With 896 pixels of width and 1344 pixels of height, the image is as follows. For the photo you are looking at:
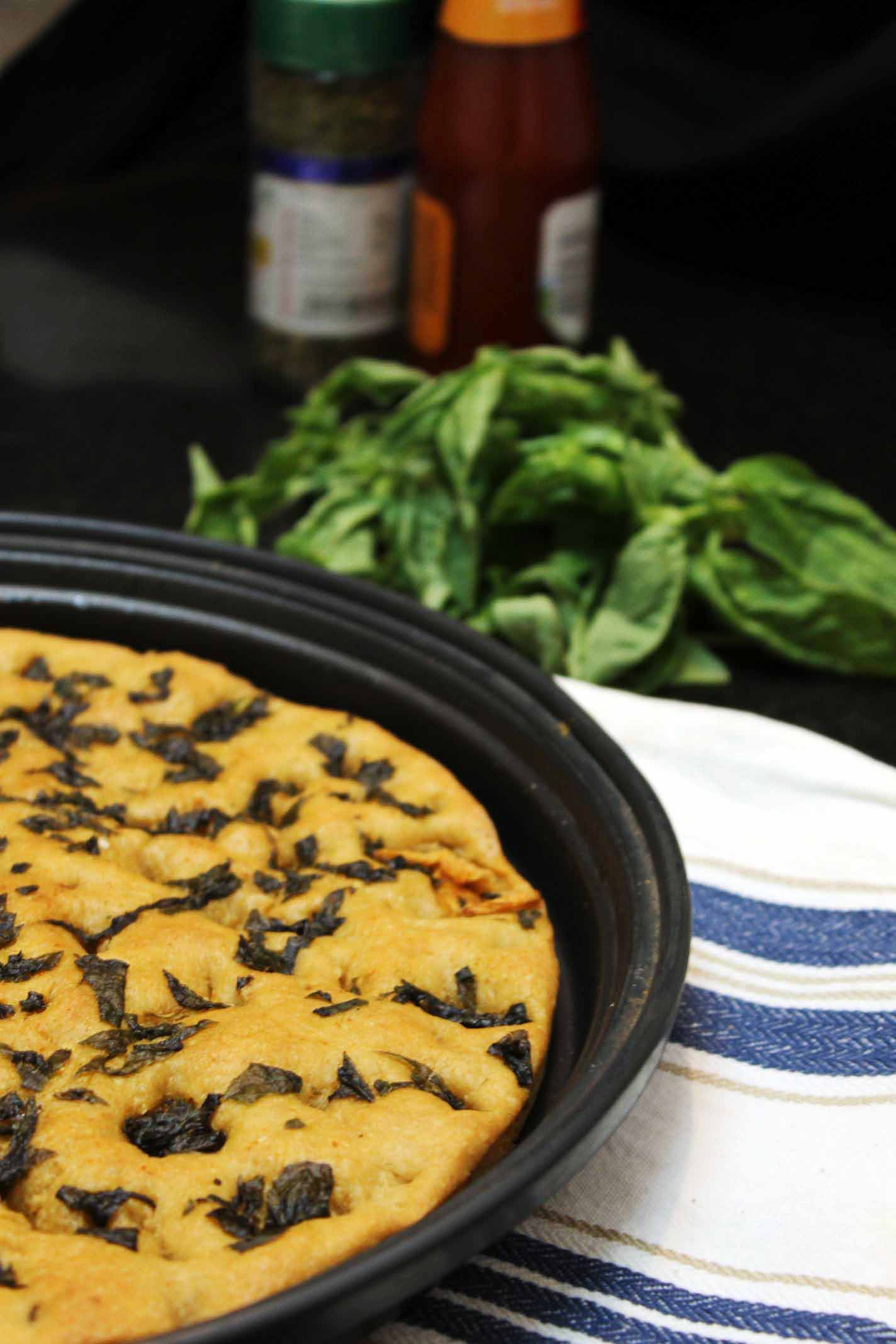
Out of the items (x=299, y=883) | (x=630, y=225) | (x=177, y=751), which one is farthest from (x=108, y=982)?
(x=630, y=225)

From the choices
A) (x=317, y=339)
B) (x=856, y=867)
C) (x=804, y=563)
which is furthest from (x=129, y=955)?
(x=317, y=339)

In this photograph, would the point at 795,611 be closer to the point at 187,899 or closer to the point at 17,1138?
the point at 187,899

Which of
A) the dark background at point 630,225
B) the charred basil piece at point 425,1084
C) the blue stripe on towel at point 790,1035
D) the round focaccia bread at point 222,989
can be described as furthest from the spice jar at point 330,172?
the charred basil piece at point 425,1084

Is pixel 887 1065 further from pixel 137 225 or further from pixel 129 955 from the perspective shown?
pixel 137 225

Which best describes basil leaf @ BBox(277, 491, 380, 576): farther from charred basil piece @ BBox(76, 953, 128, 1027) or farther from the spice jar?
charred basil piece @ BBox(76, 953, 128, 1027)

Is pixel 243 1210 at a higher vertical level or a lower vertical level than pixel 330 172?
lower

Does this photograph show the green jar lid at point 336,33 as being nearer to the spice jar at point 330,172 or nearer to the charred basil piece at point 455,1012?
the spice jar at point 330,172

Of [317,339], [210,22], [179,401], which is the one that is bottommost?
[179,401]
